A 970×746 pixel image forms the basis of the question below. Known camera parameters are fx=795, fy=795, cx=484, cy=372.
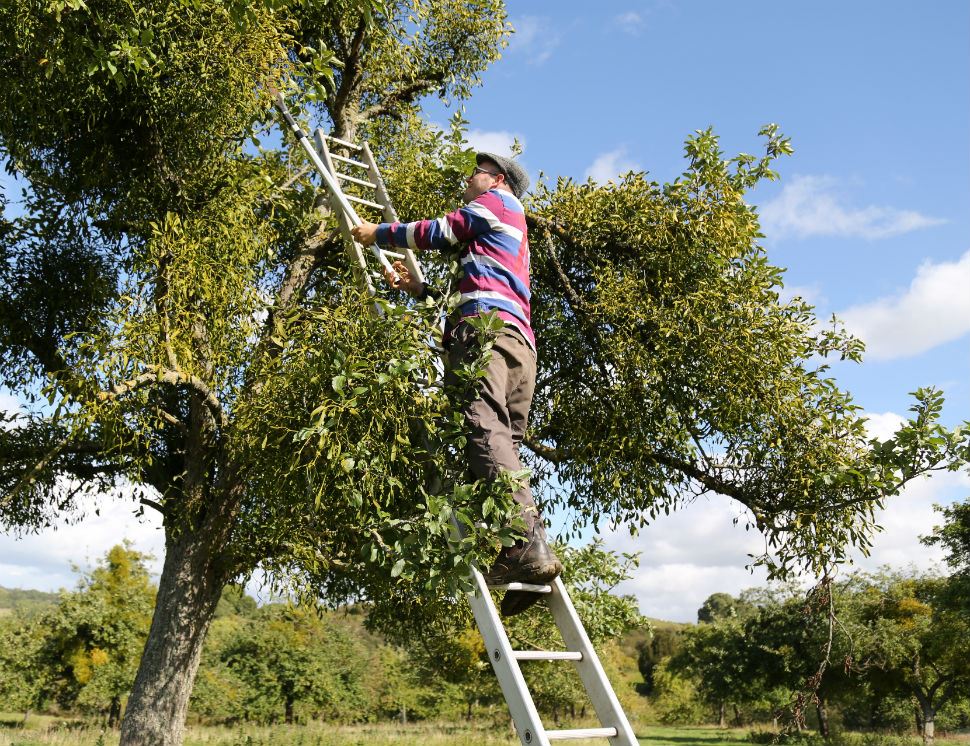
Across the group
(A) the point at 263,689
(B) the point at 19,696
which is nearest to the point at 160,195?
(A) the point at 263,689

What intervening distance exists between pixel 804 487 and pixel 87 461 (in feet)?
29.6

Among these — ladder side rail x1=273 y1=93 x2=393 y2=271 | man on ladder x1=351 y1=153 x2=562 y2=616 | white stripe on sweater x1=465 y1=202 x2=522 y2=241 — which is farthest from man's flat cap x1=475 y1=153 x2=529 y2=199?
ladder side rail x1=273 y1=93 x2=393 y2=271

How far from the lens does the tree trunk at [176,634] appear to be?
827 centimetres

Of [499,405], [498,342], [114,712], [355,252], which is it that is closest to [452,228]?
[498,342]

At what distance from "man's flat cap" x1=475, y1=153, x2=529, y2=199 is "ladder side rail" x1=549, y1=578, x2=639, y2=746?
2.68 meters

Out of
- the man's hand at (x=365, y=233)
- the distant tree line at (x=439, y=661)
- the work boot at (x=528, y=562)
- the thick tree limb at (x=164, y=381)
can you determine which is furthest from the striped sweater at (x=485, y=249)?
the distant tree line at (x=439, y=661)

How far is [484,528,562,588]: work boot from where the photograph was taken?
420 centimetres

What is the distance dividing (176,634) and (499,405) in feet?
19.5

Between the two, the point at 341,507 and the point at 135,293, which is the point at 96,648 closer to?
the point at 135,293

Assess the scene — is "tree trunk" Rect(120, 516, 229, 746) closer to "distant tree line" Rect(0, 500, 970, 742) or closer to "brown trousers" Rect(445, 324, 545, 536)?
"brown trousers" Rect(445, 324, 545, 536)

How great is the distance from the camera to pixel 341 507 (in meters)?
5.84

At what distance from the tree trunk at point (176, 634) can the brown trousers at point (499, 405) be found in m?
5.29

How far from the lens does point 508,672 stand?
3771 mm

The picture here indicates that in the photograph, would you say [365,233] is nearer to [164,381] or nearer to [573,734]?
[164,381]
